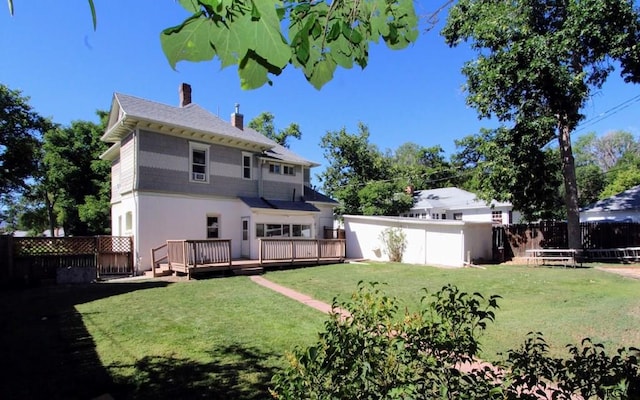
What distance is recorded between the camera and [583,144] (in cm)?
5297

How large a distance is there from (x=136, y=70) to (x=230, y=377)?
426 cm

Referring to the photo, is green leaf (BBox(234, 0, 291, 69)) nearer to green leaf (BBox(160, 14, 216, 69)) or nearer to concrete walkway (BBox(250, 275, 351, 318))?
green leaf (BBox(160, 14, 216, 69))

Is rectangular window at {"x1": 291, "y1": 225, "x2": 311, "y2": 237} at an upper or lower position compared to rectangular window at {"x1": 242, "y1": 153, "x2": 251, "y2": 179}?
lower

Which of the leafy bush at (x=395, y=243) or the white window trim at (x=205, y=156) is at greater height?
the white window trim at (x=205, y=156)

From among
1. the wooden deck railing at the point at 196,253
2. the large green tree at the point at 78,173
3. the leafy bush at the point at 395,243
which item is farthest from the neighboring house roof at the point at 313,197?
the large green tree at the point at 78,173

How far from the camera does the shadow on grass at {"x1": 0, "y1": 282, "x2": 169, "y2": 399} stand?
13.8 feet

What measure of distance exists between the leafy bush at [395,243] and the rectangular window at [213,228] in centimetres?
975

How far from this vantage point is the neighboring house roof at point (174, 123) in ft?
52.2

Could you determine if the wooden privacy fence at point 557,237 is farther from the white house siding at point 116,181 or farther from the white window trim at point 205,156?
the white house siding at point 116,181

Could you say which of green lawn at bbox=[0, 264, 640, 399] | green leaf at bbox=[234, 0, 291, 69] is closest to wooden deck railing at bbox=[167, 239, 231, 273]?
green lawn at bbox=[0, 264, 640, 399]

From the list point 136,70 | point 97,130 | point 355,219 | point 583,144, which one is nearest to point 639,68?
point 355,219

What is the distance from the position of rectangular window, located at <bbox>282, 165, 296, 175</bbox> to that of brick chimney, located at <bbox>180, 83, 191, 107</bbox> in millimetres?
6651

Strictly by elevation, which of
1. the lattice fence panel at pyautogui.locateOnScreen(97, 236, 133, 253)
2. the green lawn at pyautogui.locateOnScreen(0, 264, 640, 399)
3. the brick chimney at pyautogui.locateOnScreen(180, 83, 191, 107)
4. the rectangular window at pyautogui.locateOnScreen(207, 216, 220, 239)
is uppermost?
the brick chimney at pyautogui.locateOnScreen(180, 83, 191, 107)

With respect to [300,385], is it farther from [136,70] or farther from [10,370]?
[10,370]
